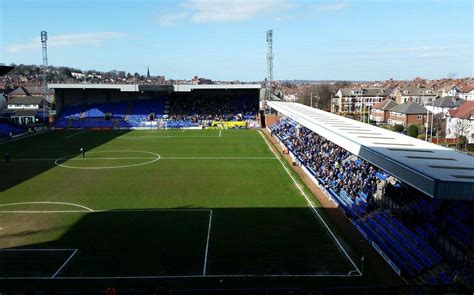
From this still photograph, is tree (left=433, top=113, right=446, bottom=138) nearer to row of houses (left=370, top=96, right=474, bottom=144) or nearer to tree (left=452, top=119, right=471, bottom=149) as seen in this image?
row of houses (left=370, top=96, right=474, bottom=144)

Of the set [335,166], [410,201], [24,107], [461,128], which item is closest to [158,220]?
[410,201]

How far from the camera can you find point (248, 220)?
22.0 meters

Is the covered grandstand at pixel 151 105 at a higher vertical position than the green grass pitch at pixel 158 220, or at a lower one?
higher

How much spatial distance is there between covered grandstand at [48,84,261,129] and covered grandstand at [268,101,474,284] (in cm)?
4549

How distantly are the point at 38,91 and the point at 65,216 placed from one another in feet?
307

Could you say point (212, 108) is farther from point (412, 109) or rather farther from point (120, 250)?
point (120, 250)

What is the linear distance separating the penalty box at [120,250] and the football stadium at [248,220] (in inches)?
3.2

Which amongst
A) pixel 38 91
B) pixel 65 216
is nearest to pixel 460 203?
pixel 65 216

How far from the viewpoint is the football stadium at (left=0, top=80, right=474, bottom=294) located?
15.4m

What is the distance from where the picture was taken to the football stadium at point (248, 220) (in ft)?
50.5

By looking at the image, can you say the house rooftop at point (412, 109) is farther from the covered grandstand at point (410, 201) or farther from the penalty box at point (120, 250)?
the penalty box at point (120, 250)

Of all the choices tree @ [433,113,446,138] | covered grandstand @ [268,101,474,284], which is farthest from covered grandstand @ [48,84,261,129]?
covered grandstand @ [268,101,474,284]

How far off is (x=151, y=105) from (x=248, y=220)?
5690 cm

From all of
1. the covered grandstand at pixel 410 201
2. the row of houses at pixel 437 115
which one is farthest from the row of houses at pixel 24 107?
the row of houses at pixel 437 115
